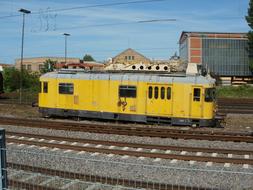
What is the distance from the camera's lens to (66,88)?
24.2 meters

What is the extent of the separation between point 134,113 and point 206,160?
966cm

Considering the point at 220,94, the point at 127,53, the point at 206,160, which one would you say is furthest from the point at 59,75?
the point at 127,53

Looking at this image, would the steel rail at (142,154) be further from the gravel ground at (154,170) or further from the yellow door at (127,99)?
the yellow door at (127,99)

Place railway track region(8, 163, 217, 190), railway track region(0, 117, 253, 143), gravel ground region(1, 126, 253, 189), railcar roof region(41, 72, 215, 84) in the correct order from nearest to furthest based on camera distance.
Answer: railway track region(8, 163, 217, 190) → gravel ground region(1, 126, 253, 189) → railway track region(0, 117, 253, 143) → railcar roof region(41, 72, 215, 84)

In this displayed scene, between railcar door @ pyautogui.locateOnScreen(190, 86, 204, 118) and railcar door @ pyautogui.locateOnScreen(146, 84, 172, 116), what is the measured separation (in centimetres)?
120

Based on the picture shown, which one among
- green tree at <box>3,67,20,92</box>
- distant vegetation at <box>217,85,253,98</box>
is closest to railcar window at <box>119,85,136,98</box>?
distant vegetation at <box>217,85,253,98</box>

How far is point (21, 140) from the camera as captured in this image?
1594 cm

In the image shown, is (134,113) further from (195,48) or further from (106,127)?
(195,48)

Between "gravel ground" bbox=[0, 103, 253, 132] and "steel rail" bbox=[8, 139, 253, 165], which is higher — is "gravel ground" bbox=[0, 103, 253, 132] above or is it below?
above

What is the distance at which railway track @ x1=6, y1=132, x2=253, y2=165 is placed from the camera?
1285 centimetres

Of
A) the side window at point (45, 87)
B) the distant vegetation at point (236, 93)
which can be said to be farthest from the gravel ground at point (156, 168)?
the distant vegetation at point (236, 93)

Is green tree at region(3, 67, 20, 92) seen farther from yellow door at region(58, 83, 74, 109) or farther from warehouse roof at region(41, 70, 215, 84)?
yellow door at region(58, 83, 74, 109)

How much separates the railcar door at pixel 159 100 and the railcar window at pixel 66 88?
5204 mm

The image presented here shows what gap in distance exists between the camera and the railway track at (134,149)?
1285cm
